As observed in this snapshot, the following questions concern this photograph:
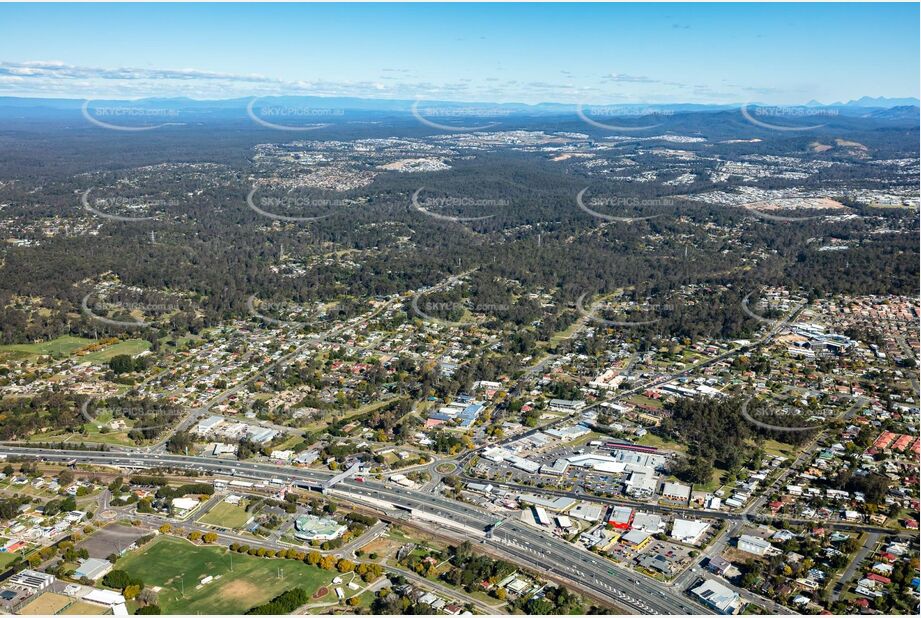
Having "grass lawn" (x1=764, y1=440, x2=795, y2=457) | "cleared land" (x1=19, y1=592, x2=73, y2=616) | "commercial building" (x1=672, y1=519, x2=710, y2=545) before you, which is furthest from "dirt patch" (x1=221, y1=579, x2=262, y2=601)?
"grass lawn" (x1=764, y1=440, x2=795, y2=457)

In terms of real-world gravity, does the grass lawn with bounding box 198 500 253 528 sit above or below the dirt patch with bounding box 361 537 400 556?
below

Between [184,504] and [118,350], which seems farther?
[118,350]

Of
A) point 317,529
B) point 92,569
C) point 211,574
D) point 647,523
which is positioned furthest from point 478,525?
point 92,569

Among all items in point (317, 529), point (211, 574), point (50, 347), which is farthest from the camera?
point (50, 347)

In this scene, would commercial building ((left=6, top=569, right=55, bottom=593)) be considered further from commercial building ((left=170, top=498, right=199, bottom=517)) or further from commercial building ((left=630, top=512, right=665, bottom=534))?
commercial building ((left=630, top=512, right=665, bottom=534))

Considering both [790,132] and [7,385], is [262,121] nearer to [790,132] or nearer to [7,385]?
[790,132]

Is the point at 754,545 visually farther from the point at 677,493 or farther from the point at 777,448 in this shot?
the point at 777,448

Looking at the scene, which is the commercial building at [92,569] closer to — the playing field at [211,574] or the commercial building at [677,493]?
the playing field at [211,574]
